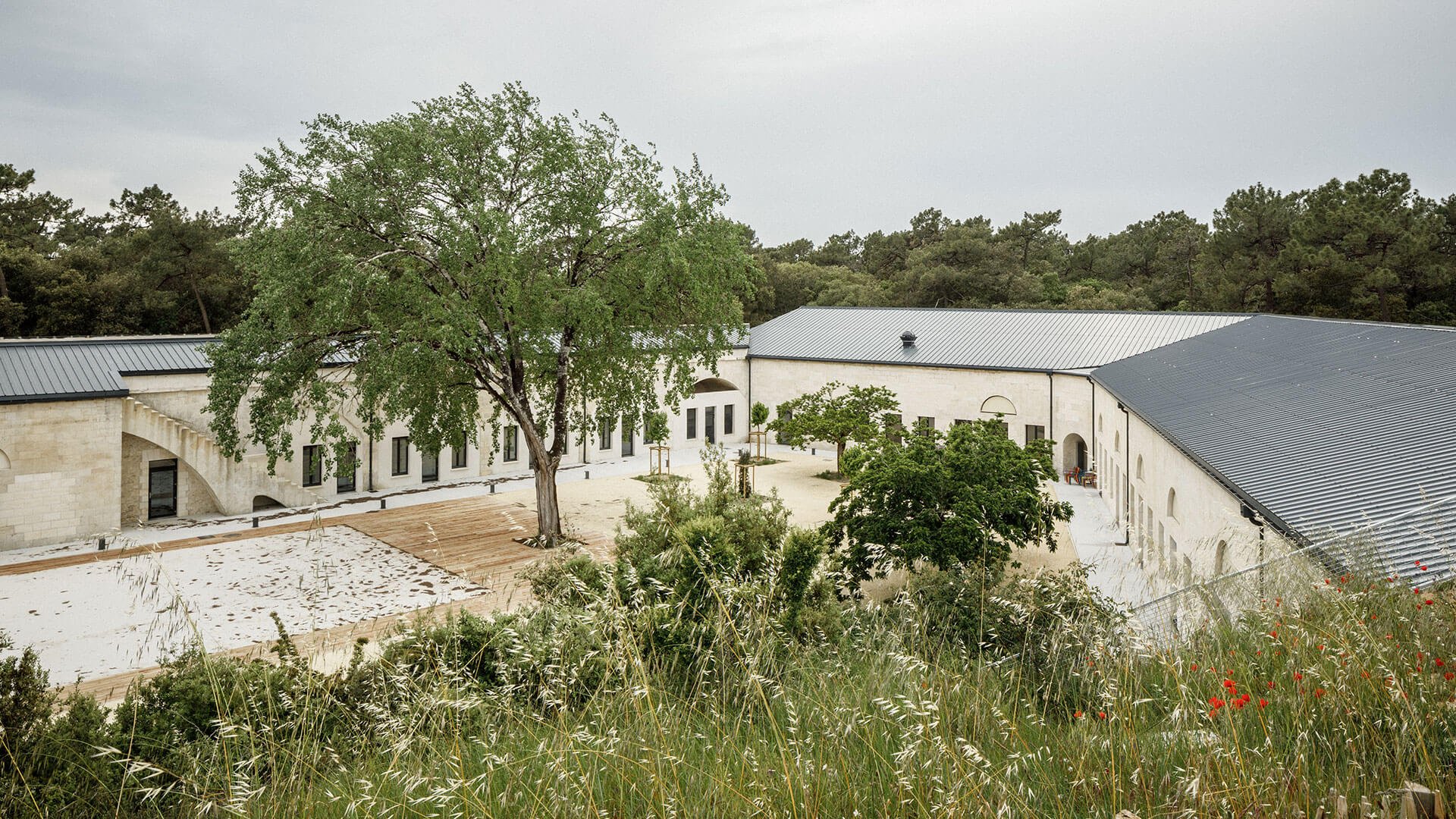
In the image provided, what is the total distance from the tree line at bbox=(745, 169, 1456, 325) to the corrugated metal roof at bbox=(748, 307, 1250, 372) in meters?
4.92

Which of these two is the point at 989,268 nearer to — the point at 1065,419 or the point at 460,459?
the point at 1065,419

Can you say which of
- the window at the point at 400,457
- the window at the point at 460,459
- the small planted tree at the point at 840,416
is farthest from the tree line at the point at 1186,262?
the window at the point at 400,457

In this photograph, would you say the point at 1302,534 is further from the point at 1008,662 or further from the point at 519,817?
the point at 519,817


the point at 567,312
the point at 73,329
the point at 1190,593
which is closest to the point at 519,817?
the point at 1190,593

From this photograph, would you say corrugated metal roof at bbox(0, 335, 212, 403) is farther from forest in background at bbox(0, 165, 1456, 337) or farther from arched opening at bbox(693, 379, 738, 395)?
arched opening at bbox(693, 379, 738, 395)

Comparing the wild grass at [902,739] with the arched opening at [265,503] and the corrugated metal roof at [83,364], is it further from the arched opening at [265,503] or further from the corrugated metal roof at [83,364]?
the arched opening at [265,503]

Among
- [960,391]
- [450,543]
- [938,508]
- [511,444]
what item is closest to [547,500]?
[450,543]

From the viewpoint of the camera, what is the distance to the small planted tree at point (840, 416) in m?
31.5

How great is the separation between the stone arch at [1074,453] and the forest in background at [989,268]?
13494 mm

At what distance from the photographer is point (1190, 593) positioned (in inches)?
207

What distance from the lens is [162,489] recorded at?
2303cm

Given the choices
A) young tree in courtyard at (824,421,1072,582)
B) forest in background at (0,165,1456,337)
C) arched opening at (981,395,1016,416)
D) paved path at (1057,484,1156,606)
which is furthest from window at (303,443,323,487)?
arched opening at (981,395,1016,416)

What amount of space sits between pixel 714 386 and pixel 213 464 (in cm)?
2118

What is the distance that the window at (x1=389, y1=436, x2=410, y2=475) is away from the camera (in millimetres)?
28000
